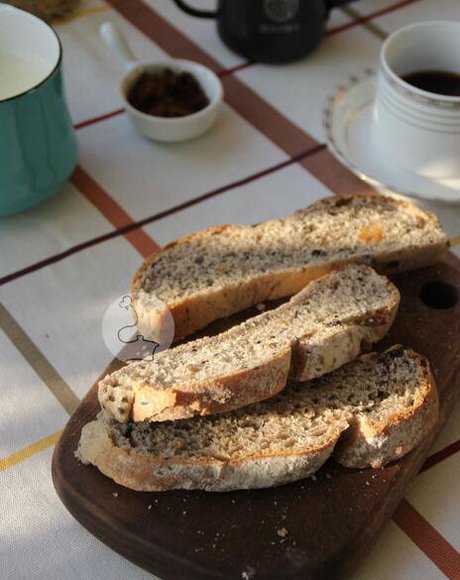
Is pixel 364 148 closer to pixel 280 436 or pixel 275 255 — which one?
pixel 275 255

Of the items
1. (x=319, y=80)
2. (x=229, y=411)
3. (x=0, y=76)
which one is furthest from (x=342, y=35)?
(x=229, y=411)

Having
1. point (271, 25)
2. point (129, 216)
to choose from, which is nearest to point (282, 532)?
point (129, 216)

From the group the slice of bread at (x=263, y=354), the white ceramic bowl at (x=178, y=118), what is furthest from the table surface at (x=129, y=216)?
the slice of bread at (x=263, y=354)

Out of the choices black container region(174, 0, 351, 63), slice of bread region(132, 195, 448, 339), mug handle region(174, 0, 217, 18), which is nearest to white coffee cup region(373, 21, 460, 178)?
slice of bread region(132, 195, 448, 339)

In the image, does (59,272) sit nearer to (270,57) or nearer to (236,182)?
(236,182)

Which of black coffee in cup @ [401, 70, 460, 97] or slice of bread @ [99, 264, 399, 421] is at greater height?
black coffee in cup @ [401, 70, 460, 97]

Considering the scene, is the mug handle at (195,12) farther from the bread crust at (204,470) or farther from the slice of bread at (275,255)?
the bread crust at (204,470)

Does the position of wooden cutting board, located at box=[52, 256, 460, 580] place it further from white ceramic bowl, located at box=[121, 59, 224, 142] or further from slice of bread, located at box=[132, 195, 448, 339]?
white ceramic bowl, located at box=[121, 59, 224, 142]
